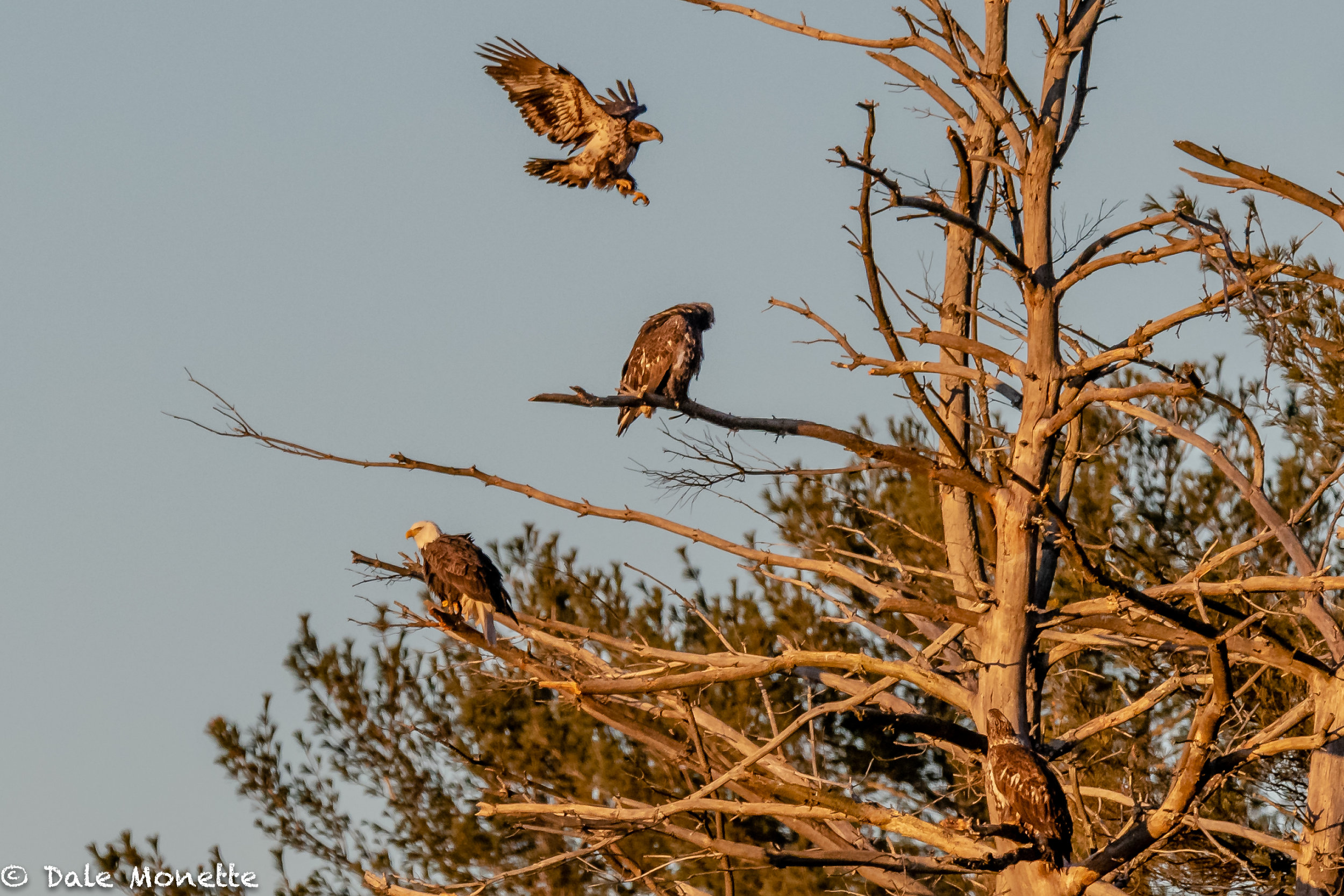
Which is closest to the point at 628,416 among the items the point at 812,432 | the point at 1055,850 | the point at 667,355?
the point at 667,355

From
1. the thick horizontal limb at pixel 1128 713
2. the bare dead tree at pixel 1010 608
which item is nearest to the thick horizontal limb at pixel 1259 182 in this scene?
the bare dead tree at pixel 1010 608

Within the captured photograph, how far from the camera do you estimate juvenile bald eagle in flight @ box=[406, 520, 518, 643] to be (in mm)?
9367

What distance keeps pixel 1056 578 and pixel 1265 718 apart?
212 centimetres

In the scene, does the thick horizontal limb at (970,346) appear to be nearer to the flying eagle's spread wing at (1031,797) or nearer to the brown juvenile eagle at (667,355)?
the flying eagle's spread wing at (1031,797)

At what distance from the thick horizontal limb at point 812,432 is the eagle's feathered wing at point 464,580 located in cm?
241

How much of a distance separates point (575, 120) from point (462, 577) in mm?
3518

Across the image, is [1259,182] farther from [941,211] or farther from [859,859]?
[859,859]

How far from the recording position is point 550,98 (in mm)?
10617

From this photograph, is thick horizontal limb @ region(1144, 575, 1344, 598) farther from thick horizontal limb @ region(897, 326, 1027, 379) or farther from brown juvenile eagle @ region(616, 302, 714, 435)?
brown juvenile eagle @ region(616, 302, 714, 435)

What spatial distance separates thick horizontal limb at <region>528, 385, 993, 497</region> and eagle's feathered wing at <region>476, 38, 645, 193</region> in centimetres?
349

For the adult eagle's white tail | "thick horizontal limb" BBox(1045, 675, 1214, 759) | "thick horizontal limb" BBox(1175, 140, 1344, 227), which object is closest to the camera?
"thick horizontal limb" BBox(1175, 140, 1344, 227)

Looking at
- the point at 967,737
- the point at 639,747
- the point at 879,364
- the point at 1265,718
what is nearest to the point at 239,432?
the point at 879,364

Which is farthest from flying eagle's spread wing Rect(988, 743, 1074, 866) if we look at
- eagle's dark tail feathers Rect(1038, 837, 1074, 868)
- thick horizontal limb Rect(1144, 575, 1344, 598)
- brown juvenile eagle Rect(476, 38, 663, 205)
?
brown juvenile eagle Rect(476, 38, 663, 205)

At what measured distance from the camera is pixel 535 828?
657 centimetres
